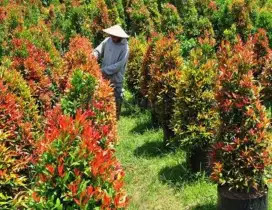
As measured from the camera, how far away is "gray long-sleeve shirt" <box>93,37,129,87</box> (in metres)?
7.91

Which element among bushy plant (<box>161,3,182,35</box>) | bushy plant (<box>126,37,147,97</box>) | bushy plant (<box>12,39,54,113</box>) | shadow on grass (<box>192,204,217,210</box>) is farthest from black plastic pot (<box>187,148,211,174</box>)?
bushy plant (<box>161,3,182,35</box>)

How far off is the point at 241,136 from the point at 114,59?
12.5 feet

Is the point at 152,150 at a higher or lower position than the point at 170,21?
lower

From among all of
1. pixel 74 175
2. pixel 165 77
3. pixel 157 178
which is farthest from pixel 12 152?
pixel 165 77

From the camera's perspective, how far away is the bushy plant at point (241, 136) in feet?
14.8

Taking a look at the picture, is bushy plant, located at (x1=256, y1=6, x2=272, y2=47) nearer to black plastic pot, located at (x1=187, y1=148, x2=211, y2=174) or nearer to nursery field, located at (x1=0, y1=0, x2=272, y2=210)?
nursery field, located at (x1=0, y1=0, x2=272, y2=210)

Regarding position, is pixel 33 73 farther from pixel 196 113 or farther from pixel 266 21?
pixel 266 21

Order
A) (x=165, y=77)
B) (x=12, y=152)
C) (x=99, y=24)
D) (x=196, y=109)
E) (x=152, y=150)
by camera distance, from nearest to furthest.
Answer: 1. (x=12, y=152)
2. (x=196, y=109)
3. (x=165, y=77)
4. (x=152, y=150)
5. (x=99, y=24)

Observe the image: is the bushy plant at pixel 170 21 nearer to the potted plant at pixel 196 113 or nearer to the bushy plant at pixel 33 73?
the bushy plant at pixel 33 73

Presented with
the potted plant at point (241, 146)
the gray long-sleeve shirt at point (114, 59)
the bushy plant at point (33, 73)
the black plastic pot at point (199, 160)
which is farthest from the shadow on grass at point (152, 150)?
the potted plant at point (241, 146)

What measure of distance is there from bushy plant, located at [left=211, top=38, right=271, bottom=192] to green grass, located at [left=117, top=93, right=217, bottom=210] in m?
0.82

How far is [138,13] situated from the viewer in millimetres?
13164

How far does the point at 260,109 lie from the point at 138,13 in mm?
9037

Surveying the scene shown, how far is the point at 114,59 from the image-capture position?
7.95 meters
